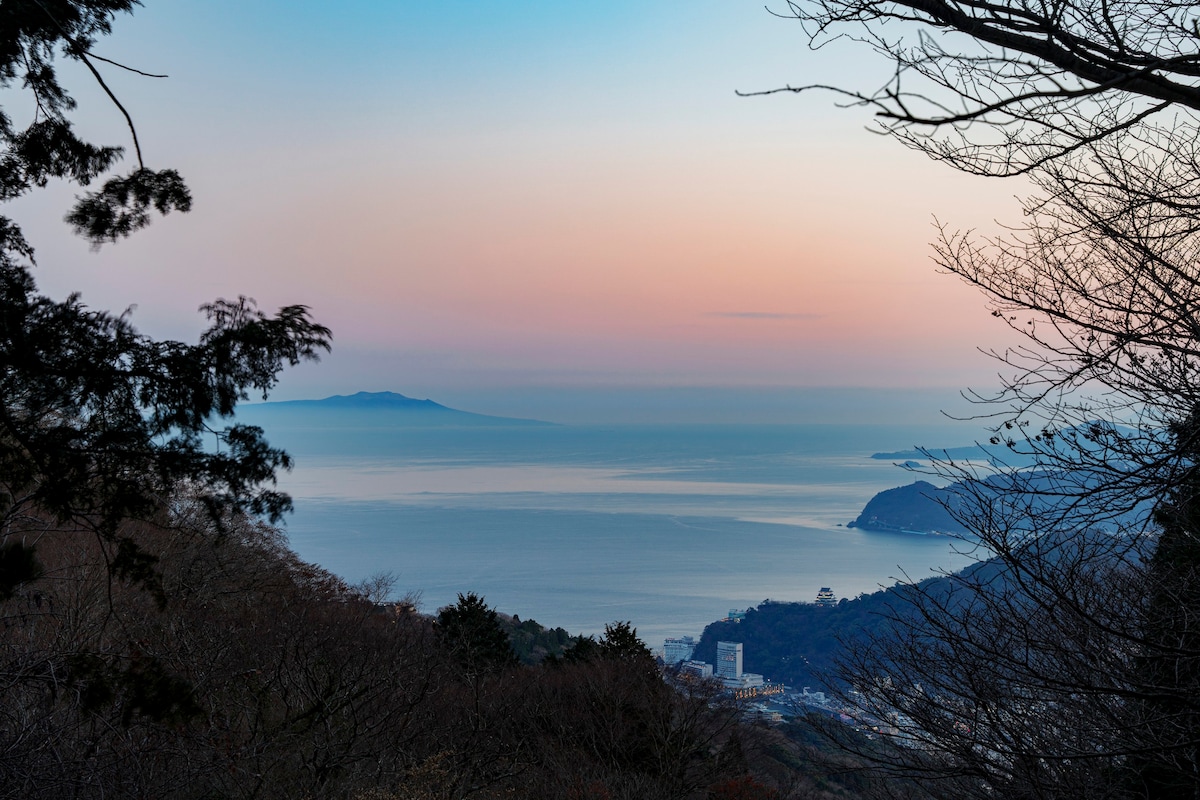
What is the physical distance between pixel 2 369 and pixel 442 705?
12606mm

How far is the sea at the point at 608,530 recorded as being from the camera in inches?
1828

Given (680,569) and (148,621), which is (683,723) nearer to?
(148,621)

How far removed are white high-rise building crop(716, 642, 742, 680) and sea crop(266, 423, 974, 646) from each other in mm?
5849

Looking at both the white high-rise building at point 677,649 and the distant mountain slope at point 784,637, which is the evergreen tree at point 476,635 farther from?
the white high-rise building at point 677,649

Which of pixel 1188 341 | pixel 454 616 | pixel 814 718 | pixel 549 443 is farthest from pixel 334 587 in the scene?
pixel 549 443

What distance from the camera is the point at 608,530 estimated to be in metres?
69.6

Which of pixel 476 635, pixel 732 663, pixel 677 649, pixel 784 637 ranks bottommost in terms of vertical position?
pixel 677 649

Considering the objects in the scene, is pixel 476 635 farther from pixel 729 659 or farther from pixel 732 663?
pixel 729 659

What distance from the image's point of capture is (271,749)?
1088cm

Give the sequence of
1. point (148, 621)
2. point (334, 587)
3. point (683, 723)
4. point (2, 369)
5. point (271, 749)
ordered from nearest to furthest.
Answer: point (2, 369)
point (271, 749)
point (148, 621)
point (683, 723)
point (334, 587)

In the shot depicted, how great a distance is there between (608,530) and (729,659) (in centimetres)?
3903

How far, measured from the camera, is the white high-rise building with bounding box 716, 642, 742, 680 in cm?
2947

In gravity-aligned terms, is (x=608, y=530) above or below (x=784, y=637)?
above

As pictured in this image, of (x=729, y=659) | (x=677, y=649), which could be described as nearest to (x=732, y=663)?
(x=729, y=659)
